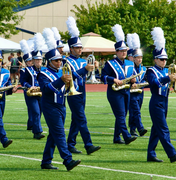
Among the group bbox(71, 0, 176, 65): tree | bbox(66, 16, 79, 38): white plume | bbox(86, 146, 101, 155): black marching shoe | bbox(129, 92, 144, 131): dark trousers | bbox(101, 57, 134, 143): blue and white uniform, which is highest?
bbox(71, 0, 176, 65): tree

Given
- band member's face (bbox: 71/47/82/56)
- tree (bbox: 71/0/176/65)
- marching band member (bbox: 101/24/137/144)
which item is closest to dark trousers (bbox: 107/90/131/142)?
marching band member (bbox: 101/24/137/144)

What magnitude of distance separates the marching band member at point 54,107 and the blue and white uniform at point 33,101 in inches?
128

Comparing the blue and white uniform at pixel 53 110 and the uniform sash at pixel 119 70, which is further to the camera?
the uniform sash at pixel 119 70

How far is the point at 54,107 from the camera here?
22.3 feet

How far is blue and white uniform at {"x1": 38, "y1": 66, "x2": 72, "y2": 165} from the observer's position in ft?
21.7

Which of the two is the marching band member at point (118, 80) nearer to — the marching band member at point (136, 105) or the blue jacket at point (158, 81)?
the marching band member at point (136, 105)

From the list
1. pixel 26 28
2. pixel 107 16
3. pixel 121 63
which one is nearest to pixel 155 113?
pixel 121 63

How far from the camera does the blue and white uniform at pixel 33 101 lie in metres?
10.2

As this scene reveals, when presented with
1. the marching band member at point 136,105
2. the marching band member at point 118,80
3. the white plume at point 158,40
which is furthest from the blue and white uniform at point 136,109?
the white plume at point 158,40

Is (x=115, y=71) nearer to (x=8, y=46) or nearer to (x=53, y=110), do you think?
(x=53, y=110)

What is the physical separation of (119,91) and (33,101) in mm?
2215

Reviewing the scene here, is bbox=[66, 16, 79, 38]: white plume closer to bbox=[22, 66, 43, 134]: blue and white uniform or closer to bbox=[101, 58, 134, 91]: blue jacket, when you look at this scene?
bbox=[101, 58, 134, 91]: blue jacket

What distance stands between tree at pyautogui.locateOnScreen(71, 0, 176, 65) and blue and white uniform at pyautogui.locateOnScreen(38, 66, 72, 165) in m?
30.4

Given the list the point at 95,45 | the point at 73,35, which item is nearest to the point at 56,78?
the point at 73,35
